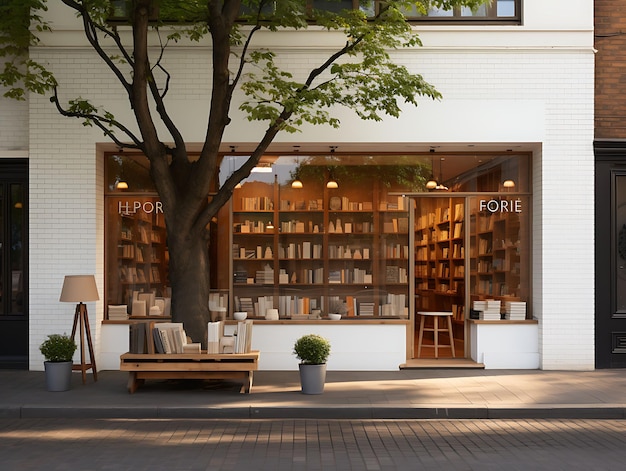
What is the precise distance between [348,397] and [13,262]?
22.7 feet

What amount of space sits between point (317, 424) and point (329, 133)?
227 inches

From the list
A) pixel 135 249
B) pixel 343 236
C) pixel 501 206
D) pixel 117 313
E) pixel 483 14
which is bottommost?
pixel 117 313

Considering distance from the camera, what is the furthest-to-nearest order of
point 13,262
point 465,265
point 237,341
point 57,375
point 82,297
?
1. point 465,265
2. point 13,262
3. point 82,297
4. point 237,341
5. point 57,375

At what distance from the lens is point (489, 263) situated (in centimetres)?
1552

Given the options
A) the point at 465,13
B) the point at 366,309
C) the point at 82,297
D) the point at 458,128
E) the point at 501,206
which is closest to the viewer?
the point at 82,297

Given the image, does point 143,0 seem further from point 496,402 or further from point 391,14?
point 496,402

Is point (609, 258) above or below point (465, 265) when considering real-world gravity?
above

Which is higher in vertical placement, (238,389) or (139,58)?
(139,58)

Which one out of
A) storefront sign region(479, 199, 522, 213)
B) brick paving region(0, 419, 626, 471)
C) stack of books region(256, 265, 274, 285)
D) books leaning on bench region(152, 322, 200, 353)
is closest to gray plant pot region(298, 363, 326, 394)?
brick paving region(0, 419, 626, 471)

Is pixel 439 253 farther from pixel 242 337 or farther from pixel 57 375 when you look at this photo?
pixel 57 375

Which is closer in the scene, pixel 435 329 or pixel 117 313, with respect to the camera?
pixel 117 313

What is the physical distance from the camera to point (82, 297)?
1328cm

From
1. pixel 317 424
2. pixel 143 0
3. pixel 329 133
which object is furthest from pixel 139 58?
pixel 317 424

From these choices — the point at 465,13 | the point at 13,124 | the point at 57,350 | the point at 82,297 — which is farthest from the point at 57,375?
the point at 465,13
